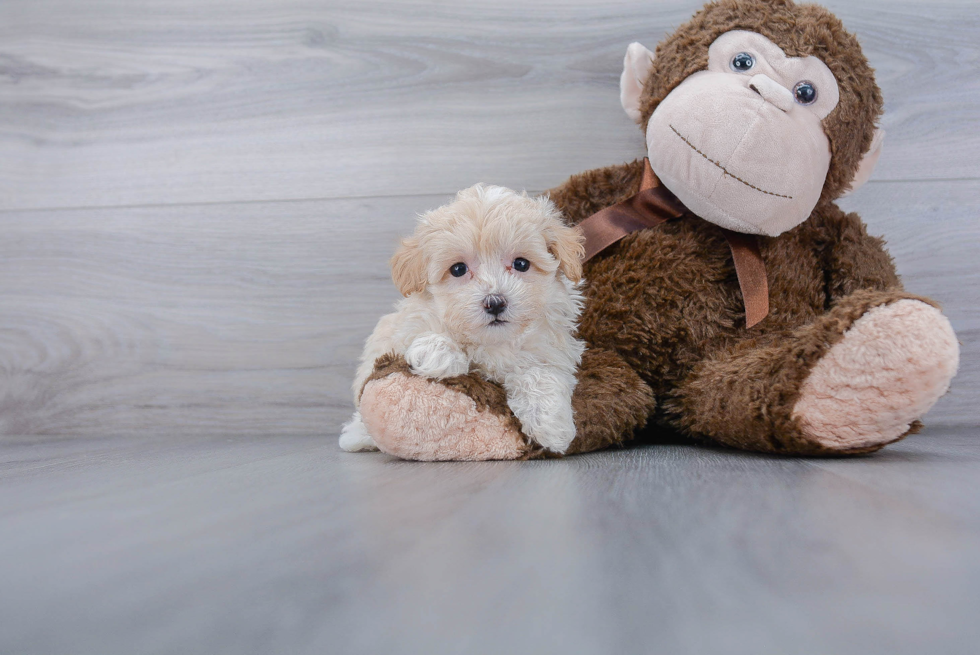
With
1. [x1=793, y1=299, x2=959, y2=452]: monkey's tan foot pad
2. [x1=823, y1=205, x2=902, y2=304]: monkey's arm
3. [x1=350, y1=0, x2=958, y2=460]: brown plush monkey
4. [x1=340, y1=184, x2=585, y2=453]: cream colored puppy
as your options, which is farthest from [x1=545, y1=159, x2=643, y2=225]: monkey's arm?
[x1=793, y1=299, x2=959, y2=452]: monkey's tan foot pad

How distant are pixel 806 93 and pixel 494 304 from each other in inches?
18.6

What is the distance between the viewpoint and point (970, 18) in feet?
3.53

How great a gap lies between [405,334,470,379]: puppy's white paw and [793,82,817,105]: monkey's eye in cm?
51

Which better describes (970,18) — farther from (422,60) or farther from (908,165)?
(422,60)

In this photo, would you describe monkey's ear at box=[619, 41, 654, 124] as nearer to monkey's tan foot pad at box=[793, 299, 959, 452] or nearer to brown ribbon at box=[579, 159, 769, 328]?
brown ribbon at box=[579, 159, 769, 328]

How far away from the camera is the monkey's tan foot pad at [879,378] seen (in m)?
0.64

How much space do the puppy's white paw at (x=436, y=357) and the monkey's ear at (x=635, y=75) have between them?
439mm

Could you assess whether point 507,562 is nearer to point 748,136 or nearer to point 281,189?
point 748,136

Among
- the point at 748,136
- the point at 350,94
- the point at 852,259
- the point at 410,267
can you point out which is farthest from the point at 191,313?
the point at 852,259

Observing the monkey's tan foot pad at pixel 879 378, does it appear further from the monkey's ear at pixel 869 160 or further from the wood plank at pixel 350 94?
the wood plank at pixel 350 94

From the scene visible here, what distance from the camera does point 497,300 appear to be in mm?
706

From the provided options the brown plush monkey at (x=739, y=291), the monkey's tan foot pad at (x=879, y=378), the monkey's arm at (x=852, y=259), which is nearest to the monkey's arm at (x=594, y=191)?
the brown plush monkey at (x=739, y=291)

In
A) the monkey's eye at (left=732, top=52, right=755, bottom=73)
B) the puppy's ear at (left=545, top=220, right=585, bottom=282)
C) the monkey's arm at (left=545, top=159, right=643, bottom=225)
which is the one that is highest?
the monkey's eye at (left=732, top=52, right=755, bottom=73)

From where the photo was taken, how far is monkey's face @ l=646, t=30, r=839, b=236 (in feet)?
2.58
